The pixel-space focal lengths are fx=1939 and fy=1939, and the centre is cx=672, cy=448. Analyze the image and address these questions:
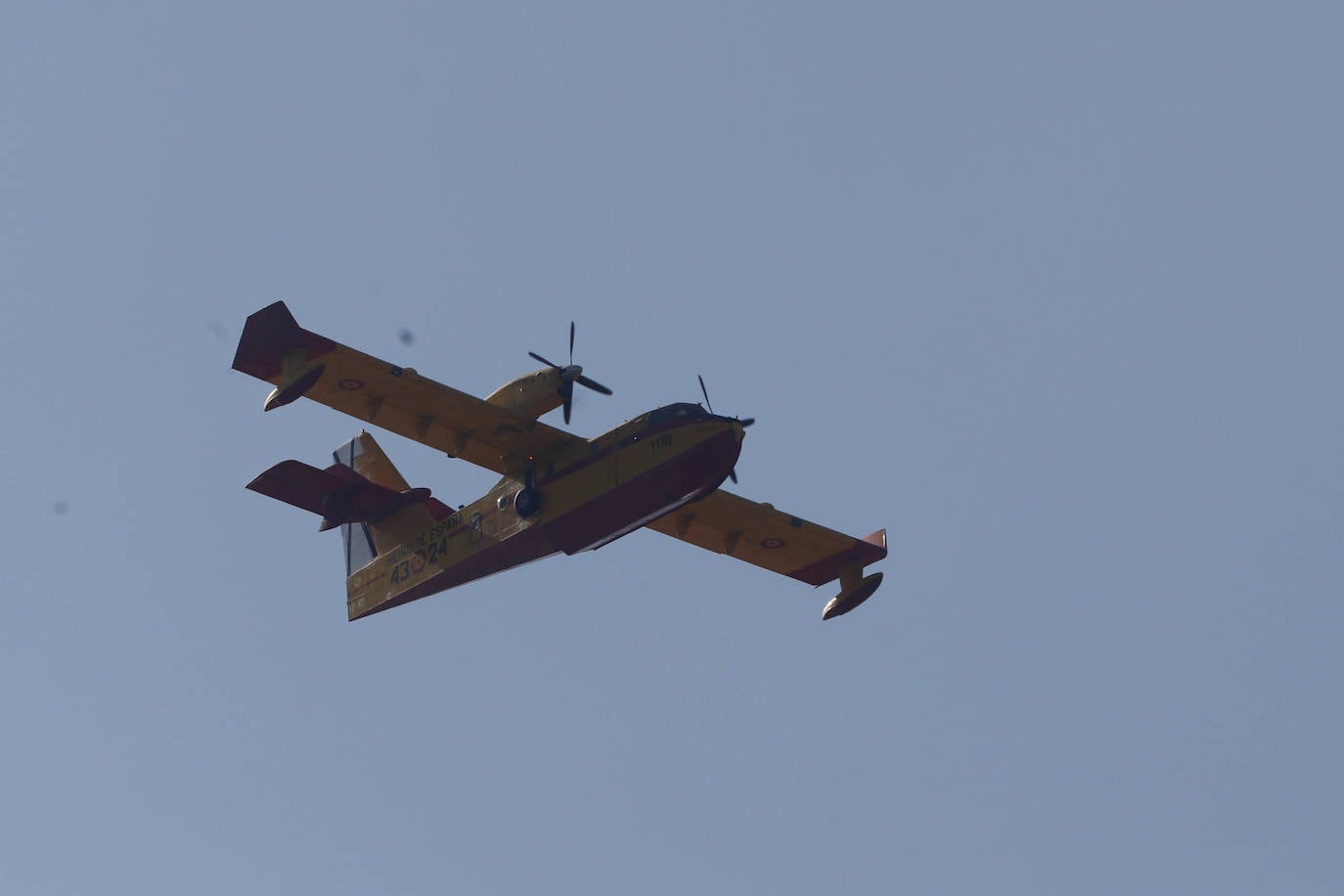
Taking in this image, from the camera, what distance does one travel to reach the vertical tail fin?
150 feet

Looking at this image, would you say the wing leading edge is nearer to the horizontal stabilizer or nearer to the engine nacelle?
the engine nacelle

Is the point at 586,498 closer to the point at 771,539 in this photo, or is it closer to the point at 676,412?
the point at 676,412

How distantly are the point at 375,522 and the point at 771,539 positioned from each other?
9469mm

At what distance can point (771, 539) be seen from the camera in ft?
153

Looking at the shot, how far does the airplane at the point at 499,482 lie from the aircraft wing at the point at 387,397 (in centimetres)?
3

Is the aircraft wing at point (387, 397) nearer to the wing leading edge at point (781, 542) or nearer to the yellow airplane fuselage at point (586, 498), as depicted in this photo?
the yellow airplane fuselage at point (586, 498)

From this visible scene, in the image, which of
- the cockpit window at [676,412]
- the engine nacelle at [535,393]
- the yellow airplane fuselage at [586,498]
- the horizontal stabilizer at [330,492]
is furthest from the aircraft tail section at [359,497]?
the cockpit window at [676,412]

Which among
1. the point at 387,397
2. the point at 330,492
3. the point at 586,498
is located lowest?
the point at 586,498

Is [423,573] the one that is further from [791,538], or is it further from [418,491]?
[791,538]

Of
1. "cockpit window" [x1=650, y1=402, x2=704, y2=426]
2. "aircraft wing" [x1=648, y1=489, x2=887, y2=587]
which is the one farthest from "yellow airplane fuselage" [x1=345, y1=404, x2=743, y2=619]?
"aircraft wing" [x1=648, y1=489, x2=887, y2=587]

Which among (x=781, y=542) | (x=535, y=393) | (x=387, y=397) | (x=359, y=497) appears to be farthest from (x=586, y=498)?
(x=781, y=542)

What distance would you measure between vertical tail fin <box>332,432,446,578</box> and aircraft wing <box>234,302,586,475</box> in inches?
152

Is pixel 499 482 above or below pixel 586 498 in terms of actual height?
above

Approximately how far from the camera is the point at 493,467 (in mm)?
42469
